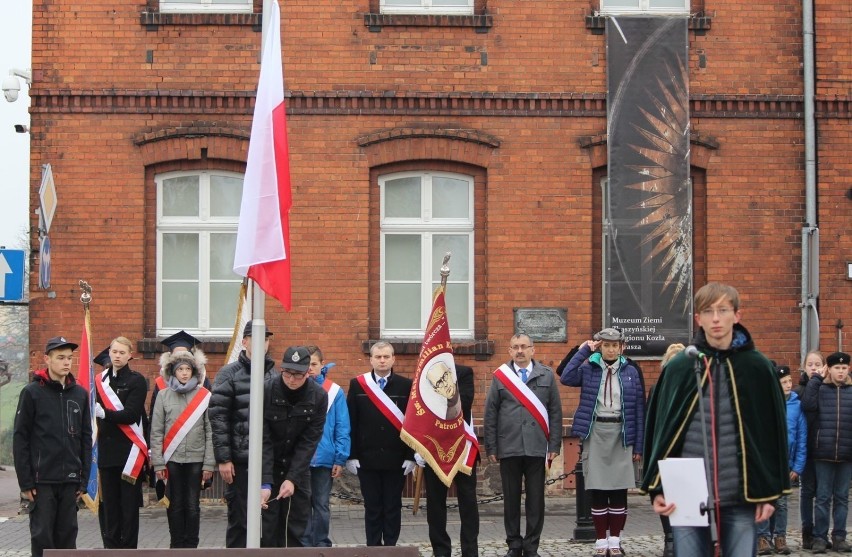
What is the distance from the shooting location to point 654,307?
55.2 feet

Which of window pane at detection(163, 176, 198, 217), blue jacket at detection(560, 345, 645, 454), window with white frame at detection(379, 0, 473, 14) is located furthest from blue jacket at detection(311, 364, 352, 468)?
window with white frame at detection(379, 0, 473, 14)

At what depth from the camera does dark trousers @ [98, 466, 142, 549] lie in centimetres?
1194

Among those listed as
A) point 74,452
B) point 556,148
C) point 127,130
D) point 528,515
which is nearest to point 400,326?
point 556,148

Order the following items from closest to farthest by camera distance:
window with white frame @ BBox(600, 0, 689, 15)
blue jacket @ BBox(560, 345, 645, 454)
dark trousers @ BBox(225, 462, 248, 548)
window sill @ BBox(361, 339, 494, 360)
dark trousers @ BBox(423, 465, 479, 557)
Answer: dark trousers @ BBox(225, 462, 248, 548), dark trousers @ BBox(423, 465, 479, 557), blue jacket @ BBox(560, 345, 645, 454), window sill @ BBox(361, 339, 494, 360), window with white frame @ BBox(600, 0, 689, 15)

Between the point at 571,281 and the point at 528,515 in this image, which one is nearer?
the point at 528,515

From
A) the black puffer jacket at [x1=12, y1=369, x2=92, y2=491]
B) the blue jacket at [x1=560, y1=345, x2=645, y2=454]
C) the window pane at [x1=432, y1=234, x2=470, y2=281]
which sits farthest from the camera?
the window pane at [x1=432, y1=234, x2=470, y2=281]

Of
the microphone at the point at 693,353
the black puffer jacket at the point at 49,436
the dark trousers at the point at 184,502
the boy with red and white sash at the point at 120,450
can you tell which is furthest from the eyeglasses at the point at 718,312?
the boy with red and white sash at the point at 120,450

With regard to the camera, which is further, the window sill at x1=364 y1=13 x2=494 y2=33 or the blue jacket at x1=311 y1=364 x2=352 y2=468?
the window sill at x1=364 y1=13 x2=494 y2=33

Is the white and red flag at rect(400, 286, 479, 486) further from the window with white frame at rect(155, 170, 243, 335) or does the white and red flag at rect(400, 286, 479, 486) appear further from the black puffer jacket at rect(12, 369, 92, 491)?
the window with white frame at rect(155, 170, 243, 335)

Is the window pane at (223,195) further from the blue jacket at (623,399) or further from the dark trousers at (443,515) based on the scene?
the blue jacket at (623,399)

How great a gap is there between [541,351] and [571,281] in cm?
94

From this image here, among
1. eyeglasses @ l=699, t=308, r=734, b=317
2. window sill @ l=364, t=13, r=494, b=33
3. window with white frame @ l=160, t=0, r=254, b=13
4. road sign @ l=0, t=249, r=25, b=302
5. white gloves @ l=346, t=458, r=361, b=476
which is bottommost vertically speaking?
white gloves @ l=346, t=458, r=361, b=476

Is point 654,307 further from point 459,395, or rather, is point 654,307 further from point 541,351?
point 459,395

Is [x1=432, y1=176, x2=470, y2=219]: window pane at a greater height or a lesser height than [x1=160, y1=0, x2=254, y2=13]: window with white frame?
lesser
